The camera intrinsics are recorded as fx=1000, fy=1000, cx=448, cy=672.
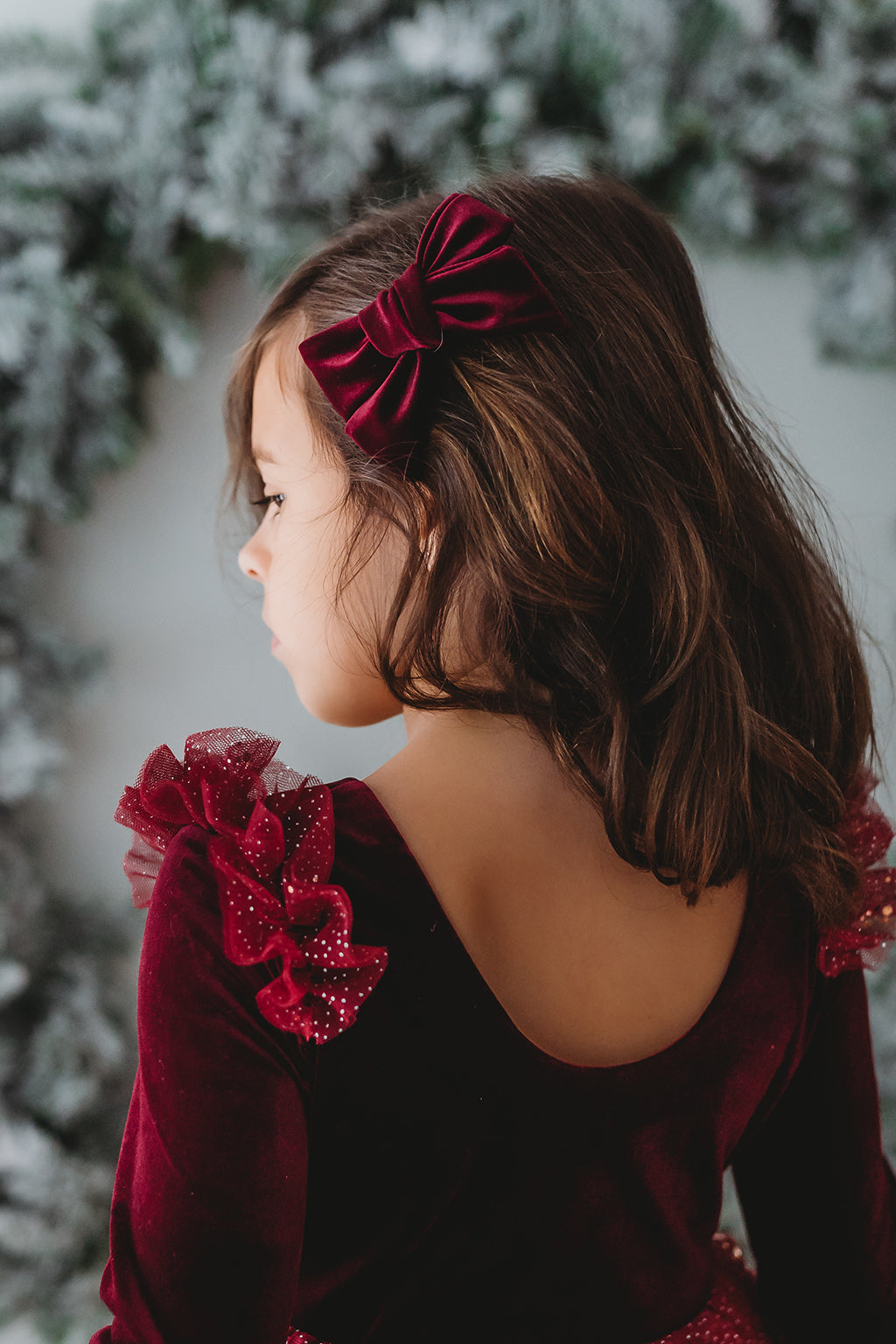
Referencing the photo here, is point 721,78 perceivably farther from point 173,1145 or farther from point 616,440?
point 173,1145

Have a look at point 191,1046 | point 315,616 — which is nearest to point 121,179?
point 315,616

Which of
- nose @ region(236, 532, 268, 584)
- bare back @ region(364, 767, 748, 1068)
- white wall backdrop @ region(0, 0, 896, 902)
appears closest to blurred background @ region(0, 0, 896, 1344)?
white wall backdrop @ region(0, 0, 896, 902)

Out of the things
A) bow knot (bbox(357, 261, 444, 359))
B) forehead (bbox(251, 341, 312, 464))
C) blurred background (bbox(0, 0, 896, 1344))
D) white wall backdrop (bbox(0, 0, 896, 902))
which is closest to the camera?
bow knot (bbox(357, 261, 444, 359))

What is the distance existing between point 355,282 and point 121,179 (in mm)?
685

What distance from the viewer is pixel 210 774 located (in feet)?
1.76

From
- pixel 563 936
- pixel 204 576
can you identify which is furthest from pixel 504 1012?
pixel 204 576

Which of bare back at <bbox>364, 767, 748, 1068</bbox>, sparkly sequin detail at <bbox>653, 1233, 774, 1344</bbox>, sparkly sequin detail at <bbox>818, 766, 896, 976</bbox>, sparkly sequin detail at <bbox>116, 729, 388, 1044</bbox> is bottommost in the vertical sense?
sparkly sequin detail at <bbox>653, 1233, 774, 1344</bbox>

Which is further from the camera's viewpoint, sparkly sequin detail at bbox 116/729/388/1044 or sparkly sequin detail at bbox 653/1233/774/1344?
sparkly sequin detail at bbox 653/1233/774/1344

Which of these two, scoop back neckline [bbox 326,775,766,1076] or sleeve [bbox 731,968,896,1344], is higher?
scoop back neckline [bbox 326,775,766,1076]

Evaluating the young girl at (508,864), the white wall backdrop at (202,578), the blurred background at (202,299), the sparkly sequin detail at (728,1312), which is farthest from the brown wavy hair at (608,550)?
the white wall backdrop at (202,578)

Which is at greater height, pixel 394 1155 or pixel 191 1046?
pixel 191 1046

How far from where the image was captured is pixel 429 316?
0.59m

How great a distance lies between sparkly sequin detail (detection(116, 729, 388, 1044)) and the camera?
19.1 inches

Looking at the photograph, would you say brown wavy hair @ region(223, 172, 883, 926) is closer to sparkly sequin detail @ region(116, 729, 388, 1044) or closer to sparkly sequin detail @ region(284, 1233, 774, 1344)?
sparkly sequin detail @ region(116, 729, 388, 1044)
